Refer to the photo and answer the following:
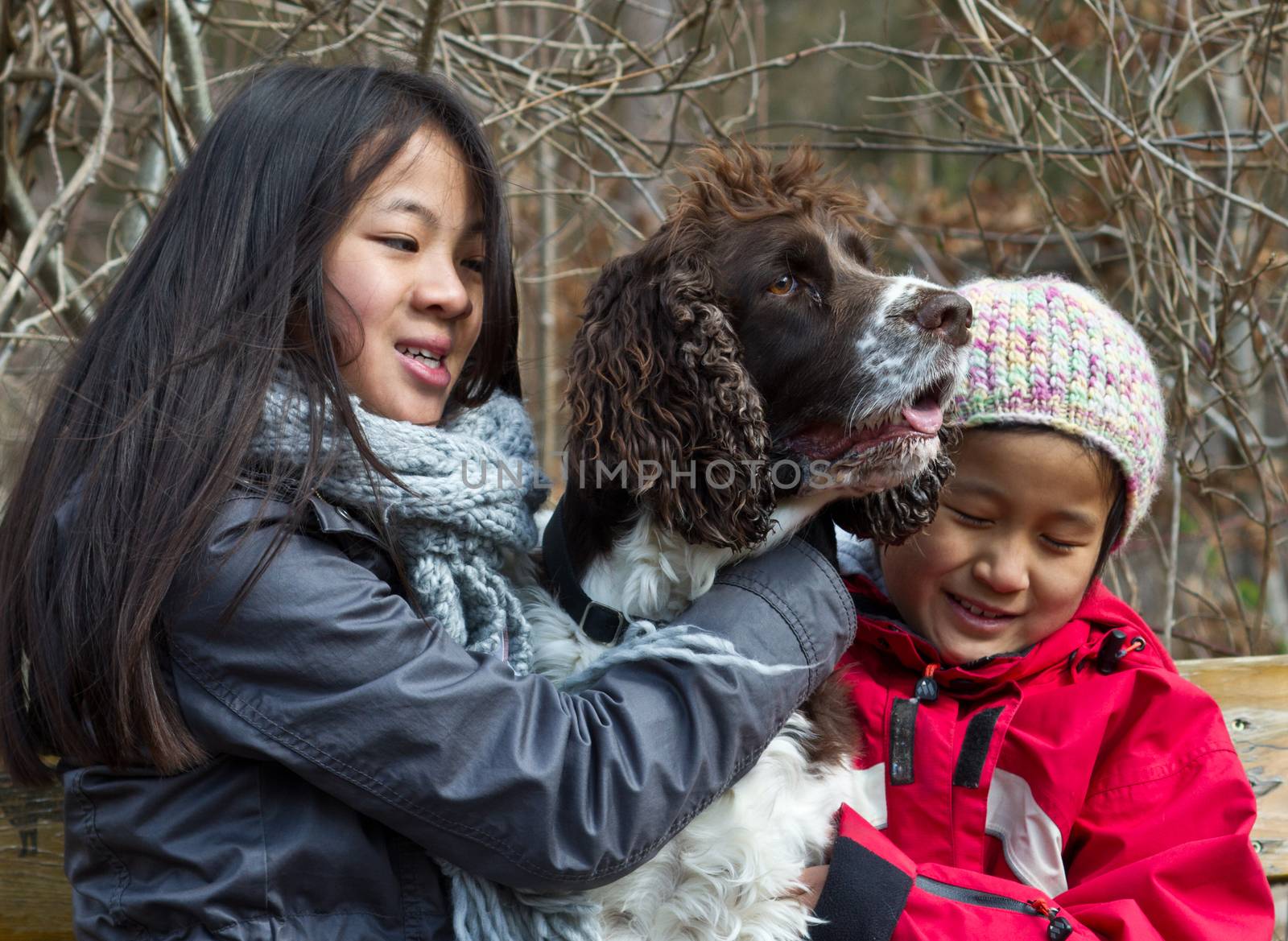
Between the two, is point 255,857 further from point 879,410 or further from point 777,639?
point 879,410

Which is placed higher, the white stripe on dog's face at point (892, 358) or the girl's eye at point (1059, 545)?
the white stripe on dog's face at point (892, 358)

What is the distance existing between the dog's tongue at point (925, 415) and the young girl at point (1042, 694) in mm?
154

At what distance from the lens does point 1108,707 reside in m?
2.32

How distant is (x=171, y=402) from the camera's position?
2.00 meters

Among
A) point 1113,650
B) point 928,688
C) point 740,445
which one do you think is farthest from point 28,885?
point 1113,650

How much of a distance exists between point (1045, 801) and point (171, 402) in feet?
5.74

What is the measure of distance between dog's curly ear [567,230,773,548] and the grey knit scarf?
0.20 meters

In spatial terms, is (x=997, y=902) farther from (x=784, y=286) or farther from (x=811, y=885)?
(x=784, y=286)

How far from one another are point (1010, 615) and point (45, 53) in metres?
3.30

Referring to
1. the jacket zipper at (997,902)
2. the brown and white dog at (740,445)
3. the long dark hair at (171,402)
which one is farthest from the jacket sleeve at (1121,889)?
the long dark hair at (171,402)

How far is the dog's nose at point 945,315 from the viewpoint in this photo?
2.17m

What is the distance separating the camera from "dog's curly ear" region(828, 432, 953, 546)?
229 centimetres

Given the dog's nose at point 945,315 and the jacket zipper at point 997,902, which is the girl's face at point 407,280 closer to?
the dog's nose at point 945,315

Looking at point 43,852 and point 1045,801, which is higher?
point 1045,801
